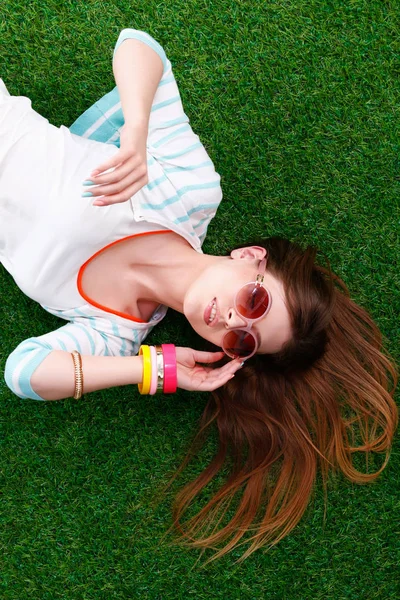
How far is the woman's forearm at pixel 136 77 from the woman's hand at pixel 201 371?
1028 millimetres

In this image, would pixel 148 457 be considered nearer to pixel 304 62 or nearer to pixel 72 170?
pixel 72 170

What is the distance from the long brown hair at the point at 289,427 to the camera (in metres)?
2.58

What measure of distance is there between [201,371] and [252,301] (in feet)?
1.66

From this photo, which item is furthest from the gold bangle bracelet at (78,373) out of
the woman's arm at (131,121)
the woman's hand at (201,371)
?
the woman's arm at (131,121)

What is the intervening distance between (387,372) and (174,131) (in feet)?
5.36

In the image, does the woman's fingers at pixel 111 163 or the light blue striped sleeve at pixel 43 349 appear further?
the light blue striped sleeve at pixel 43 349

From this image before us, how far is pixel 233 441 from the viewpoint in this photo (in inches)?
107

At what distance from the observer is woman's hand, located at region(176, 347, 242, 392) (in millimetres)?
2385

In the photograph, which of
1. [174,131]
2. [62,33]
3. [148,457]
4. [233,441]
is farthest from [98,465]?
[62,33]

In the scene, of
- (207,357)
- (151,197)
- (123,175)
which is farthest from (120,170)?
(207,357)

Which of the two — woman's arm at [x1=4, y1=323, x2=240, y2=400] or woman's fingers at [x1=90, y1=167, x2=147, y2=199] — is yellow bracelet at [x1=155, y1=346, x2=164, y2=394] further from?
woman's fingers at [x1=90, y1=167, x2=147, y2=199]

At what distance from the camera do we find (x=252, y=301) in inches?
83.5

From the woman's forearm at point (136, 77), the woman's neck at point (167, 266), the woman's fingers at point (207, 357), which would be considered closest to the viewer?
the woman's forearm at point (136, 77)

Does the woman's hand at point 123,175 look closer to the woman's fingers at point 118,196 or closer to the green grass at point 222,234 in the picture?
the woman's fingers at point 118,196
